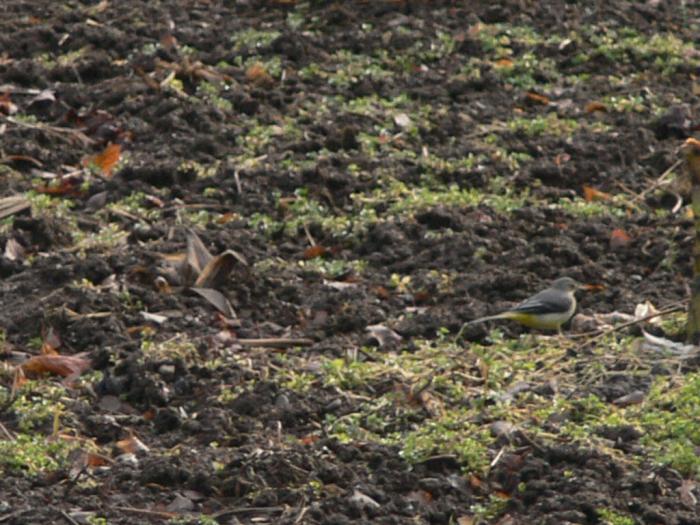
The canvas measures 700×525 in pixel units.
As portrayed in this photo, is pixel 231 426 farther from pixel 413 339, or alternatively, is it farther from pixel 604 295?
pixel 604 295

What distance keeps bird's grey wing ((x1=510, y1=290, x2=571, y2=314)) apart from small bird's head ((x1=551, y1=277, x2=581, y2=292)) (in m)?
0.11

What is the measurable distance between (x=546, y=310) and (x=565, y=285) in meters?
0.30

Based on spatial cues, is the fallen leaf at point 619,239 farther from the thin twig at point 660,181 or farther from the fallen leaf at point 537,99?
the fallen leaf at point 537,99

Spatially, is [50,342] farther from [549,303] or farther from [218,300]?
[549,303]

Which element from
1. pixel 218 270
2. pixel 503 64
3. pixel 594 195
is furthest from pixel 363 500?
pixel 503 64

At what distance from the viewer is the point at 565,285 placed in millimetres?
6504

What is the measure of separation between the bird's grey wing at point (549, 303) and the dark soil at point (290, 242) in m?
0.25

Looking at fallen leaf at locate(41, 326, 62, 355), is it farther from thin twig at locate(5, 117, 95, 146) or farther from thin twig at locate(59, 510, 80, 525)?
thin twig at locate(5, 117, 95, 146)

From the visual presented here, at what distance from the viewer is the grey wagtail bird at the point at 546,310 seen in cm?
623

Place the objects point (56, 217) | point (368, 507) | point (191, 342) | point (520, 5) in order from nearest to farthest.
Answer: point (368, 507) → point (191, 342) → point (56, 217) → point (520, 5)

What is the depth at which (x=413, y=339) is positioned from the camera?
643 centimetres

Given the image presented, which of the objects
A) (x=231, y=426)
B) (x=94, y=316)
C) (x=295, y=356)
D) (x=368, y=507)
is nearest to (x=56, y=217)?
(x=94, y=316)

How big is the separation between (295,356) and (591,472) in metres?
1.63

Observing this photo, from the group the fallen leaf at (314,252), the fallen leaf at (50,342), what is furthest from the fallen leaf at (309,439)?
the fallen leaf at (314,252)
